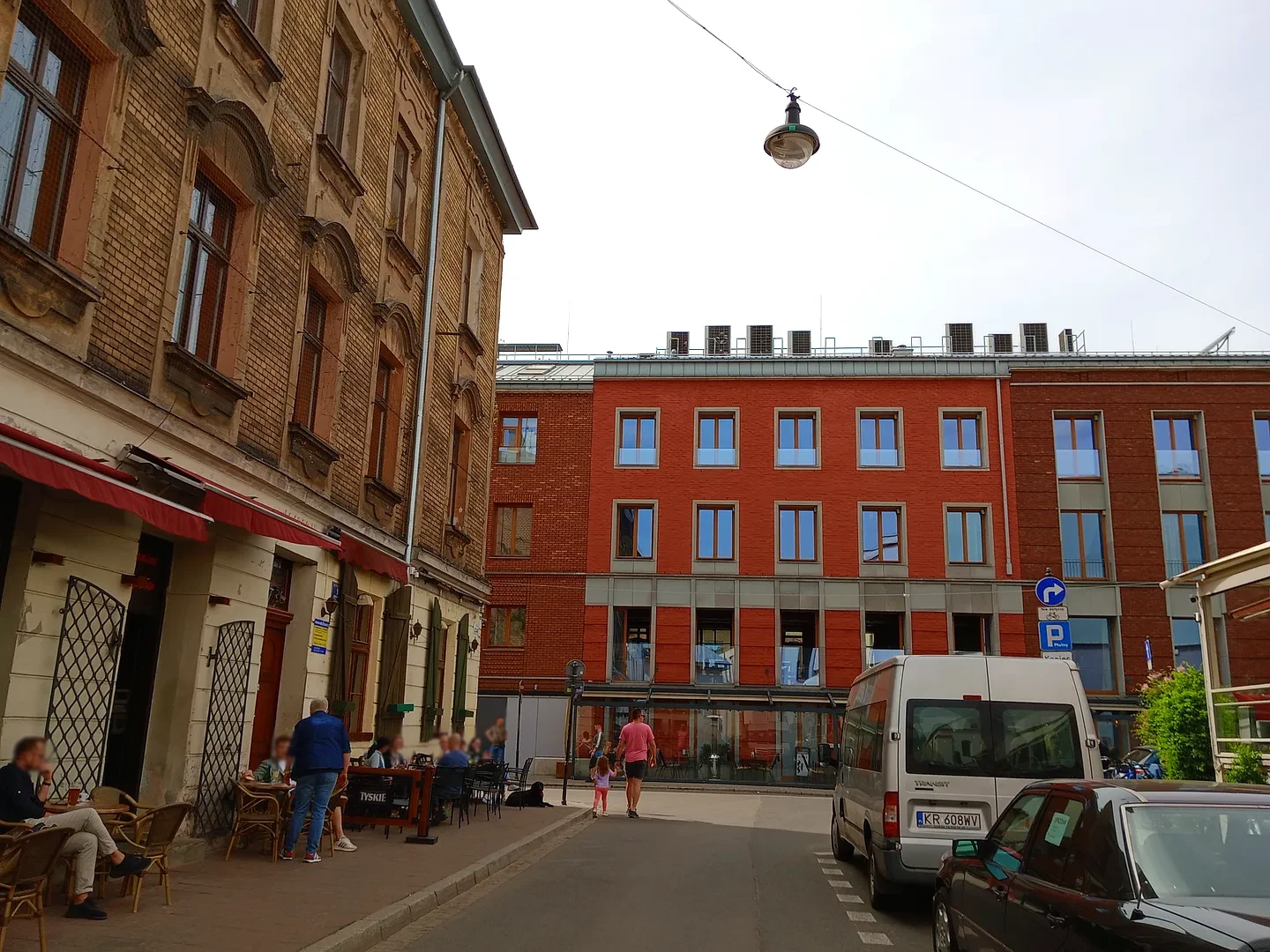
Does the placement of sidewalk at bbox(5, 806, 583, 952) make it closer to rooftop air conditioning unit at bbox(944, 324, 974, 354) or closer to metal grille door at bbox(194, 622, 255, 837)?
metal grille door at bbox(194, 622, 255, 837)

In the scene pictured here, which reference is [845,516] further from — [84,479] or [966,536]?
[84,479]

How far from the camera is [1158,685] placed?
1708 centimetres

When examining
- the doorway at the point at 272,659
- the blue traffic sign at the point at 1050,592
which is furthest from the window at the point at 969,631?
the doorway at the point at 272,659

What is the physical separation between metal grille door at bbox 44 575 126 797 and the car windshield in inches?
313

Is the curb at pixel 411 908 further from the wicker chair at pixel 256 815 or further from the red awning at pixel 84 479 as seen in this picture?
the red awning at pixel 84 479

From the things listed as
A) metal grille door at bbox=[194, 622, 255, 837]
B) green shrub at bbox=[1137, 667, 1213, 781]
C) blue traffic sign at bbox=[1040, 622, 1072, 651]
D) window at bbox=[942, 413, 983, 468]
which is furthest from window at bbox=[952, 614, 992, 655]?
metal grille door at bbox=[194, 622, 255, 837]

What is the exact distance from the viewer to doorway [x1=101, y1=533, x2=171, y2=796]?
34.9ft

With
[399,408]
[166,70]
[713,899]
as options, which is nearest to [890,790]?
[713,899]

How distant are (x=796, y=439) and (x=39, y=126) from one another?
30.6 metres

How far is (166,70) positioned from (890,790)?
9.48 m

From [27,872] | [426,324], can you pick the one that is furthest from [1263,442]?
[27,872]

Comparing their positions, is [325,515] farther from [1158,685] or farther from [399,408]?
[1158,685]

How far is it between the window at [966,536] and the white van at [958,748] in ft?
86.4

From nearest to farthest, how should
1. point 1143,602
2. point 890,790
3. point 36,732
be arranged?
1. point 36,732
2. point 890,790
3. point 1143,602
